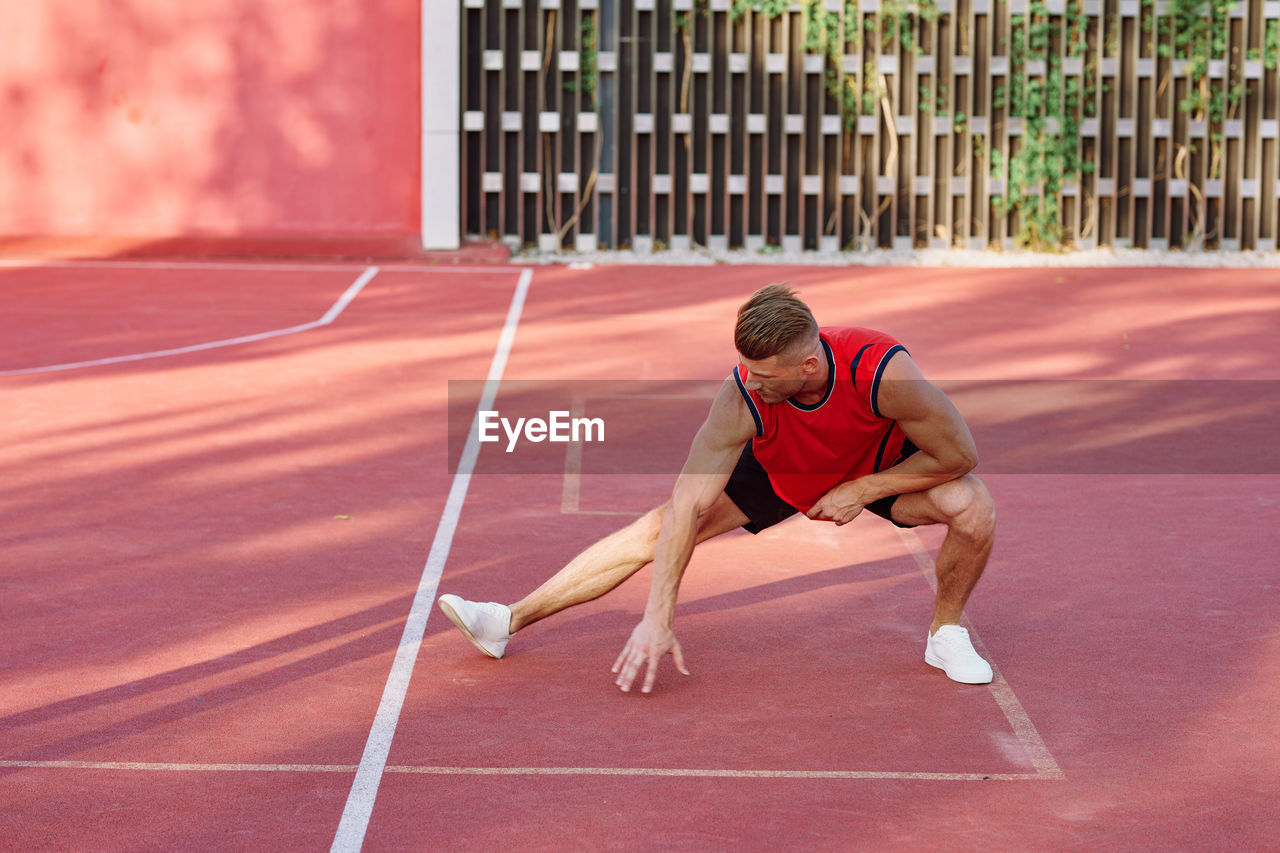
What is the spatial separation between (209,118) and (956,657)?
1257 centimetres

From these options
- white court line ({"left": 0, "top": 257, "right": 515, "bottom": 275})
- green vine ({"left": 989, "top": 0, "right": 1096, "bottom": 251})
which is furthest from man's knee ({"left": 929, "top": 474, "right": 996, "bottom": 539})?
green vine ({"left": 989, "top": 0, "right": 1096, "bottom": 251})

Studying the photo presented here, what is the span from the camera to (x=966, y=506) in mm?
4566

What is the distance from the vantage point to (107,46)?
1529 cm

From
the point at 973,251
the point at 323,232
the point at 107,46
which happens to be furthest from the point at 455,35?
the point at 973,251

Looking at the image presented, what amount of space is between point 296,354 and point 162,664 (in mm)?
5783

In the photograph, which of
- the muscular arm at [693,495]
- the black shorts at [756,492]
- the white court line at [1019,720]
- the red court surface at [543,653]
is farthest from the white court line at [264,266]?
the muscular arm at [693,495]

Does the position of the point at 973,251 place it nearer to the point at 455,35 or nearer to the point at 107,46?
the point at 455,35

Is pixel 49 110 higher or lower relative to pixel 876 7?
lower

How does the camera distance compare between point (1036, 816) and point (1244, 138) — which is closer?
point (1036, 816)

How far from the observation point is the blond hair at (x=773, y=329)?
4.05m

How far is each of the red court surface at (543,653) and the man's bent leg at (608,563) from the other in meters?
0.20

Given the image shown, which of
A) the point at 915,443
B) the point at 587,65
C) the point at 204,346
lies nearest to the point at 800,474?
the point at 915,443

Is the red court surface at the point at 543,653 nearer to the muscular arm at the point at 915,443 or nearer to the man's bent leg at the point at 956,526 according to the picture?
the man's bent leg at the point at 956,526

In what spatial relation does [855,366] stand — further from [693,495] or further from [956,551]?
[956,551]
